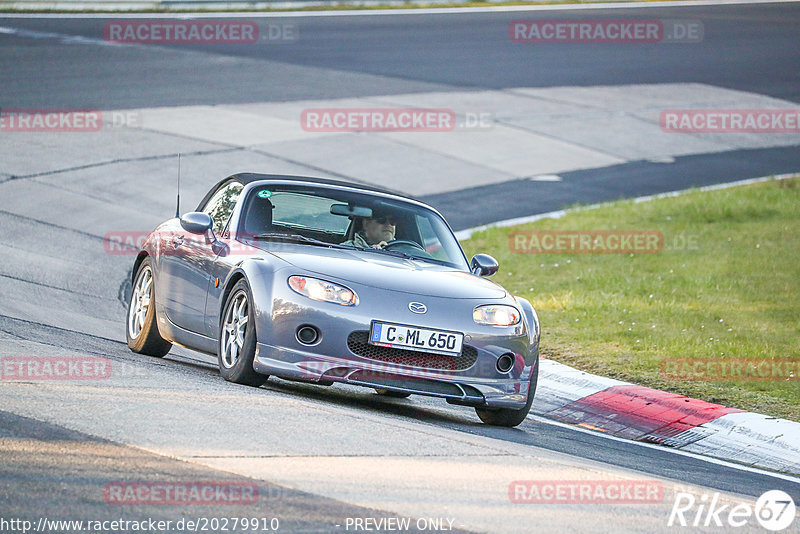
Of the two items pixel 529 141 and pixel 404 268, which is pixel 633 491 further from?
pixel 529 141

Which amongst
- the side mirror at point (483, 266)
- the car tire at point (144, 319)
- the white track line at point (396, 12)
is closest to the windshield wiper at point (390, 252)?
the side mirror at point (483, 266)

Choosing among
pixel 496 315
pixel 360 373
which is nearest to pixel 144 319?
pixel 360 373

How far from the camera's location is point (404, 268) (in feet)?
26.2

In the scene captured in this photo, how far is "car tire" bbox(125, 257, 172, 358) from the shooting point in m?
9.32

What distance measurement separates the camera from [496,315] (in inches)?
308

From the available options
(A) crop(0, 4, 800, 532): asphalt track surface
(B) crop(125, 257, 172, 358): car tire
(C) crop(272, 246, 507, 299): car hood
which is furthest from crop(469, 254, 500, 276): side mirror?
(B) crop(125, 257, 172, 358): car tire

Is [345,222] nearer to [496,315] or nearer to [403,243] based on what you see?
[403,243]

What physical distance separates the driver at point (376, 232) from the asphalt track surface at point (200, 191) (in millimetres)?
1062

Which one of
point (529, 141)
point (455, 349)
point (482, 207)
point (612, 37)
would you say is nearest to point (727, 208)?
point (482, 207)

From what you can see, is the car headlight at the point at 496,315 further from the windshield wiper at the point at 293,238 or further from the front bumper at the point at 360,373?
the windshield wiper at the point at 293,238

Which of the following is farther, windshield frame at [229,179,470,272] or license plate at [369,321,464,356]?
windshield frame at [229,179,470,272]

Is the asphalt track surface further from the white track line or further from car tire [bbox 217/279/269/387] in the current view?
the white track line

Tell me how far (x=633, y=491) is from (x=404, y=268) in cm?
249

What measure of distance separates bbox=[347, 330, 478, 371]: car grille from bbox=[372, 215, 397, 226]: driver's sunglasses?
1531 millimetres
